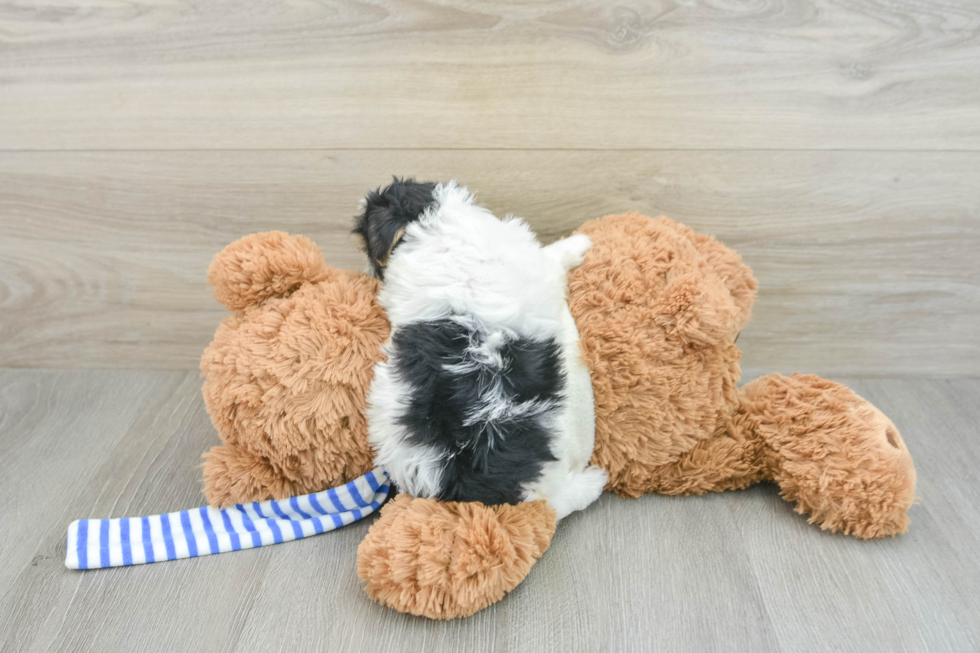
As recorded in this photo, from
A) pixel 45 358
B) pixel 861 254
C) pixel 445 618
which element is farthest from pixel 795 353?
pixel 45 358

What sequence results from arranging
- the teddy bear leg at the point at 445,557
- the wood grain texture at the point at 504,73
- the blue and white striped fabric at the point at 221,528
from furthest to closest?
1. the wood grain texture at the point at 504,73
2. the blue and white striped fabric at the point at 221,528
3. the teddy bear leg at the point at 445,557

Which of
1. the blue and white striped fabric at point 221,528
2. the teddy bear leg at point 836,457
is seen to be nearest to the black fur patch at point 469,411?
the blue and white striped fabric at point 221,528

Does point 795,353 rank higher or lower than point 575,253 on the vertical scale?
lower

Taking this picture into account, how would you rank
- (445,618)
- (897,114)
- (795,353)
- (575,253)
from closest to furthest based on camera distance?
(445,618), (575,253), (897,114), (795,353)

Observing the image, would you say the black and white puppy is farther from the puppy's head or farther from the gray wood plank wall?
the gray wood plank wall

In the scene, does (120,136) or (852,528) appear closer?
(852,528)

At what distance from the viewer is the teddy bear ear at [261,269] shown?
2.10 ft

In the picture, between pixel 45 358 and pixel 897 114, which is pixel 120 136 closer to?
pixel 45 358

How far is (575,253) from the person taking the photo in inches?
26.7

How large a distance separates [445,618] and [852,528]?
1.34ft

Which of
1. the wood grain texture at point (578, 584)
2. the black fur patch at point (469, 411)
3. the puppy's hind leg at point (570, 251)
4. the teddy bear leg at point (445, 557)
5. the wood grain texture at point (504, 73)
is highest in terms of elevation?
the wood grain texture at point (504, 73)

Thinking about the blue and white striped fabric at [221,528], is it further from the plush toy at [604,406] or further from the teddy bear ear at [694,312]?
the teddy bear ear at [694,312]

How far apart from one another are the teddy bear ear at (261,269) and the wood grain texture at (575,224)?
19 centimetres

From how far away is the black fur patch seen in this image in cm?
57
